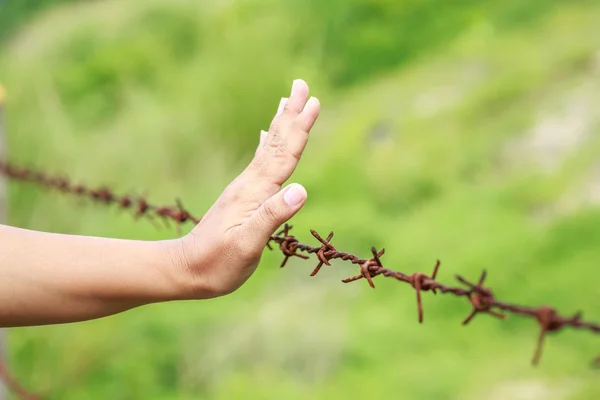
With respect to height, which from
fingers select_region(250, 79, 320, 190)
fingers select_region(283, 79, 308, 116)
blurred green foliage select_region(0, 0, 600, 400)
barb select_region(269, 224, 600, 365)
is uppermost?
blurred green foliage select_region(0, 0, 600, 400)

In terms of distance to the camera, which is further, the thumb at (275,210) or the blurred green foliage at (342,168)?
the blurred green foliage at (342,168)

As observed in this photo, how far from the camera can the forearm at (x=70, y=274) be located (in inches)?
38.9

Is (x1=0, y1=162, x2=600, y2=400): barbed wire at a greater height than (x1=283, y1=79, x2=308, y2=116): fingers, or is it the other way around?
(x1=283, y1=79, x2=308, y2=116): fingers

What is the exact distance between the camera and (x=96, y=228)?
12.9 ft

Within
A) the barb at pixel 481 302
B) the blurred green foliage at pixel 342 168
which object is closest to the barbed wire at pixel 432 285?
the barb at pixel 481 302

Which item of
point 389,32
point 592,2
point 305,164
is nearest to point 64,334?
point 305,164

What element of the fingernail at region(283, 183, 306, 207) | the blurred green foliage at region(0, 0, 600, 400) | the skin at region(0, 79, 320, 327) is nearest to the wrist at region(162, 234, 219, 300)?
the skin at region(0, 79, 320, 327)

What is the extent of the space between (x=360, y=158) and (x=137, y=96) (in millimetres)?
1400

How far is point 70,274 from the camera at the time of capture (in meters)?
1.00

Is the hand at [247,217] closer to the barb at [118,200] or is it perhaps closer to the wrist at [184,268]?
the wrist at [184,268]

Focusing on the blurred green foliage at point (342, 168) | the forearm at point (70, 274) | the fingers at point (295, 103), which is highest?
the blurred green foliage at point (342, 168)

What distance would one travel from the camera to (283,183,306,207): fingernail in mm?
962

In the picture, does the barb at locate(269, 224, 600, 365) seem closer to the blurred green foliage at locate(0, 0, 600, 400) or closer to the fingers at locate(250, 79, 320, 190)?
the fingers at locate(250, 79, 320, 190)

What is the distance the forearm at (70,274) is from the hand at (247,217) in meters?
0.03
